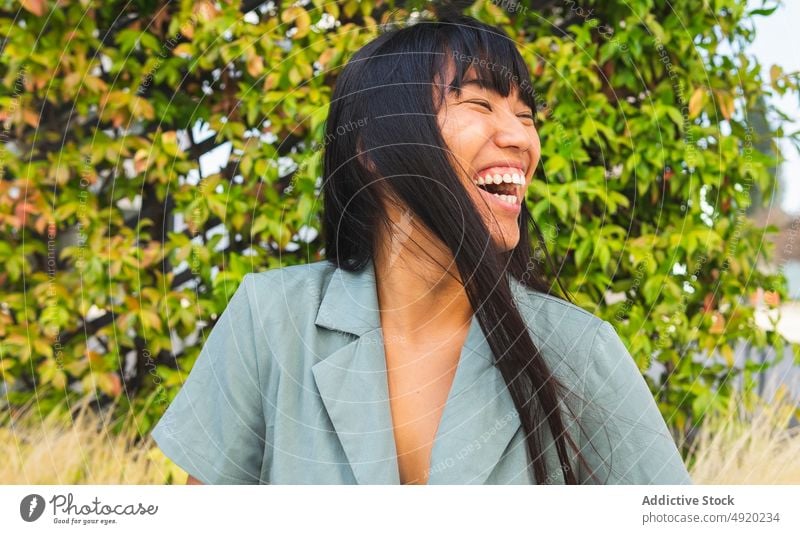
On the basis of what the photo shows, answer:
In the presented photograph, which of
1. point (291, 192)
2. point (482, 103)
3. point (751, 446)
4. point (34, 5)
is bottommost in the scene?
point (751, 446)

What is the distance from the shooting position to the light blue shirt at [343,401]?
1.19m

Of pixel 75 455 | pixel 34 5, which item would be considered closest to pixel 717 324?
pixel 75 455

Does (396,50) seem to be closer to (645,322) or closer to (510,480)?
(510,480)

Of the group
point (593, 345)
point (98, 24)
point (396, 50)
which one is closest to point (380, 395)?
point (593, 345)

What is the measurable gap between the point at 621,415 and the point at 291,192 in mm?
857

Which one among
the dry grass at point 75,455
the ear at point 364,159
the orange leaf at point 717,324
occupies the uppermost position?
the ear at point 364,159

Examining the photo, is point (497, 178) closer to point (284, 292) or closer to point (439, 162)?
point (439, 162)

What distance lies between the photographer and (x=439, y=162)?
48.0 inches

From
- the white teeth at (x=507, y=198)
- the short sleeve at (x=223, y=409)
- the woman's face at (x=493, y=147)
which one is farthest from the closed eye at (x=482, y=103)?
the short sleeve at (x=223, y=409)

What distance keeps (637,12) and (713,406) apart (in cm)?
83

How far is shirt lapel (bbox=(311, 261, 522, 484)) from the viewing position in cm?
118

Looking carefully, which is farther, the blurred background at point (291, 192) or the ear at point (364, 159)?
the blurred background at point (291, 192)

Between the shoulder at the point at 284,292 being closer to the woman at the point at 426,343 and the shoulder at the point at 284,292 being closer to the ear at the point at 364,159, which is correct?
the woman at the point at 426,343
